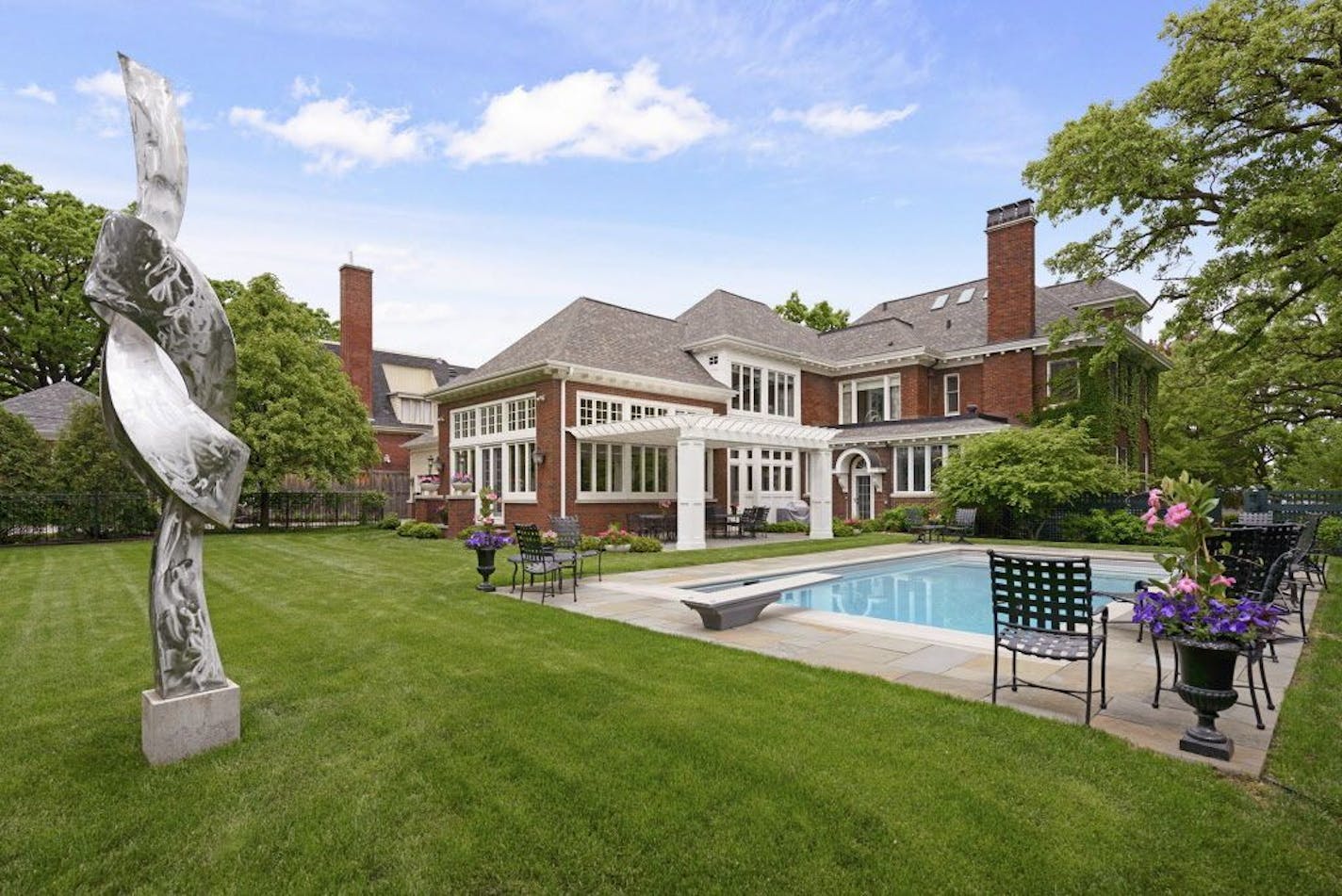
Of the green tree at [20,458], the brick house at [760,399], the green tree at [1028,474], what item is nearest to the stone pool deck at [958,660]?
the brick house at [760,399]

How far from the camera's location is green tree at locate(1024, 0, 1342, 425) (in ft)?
35.8

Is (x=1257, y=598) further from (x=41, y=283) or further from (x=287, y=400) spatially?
(x=41, y=283)

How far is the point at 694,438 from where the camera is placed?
16516mm

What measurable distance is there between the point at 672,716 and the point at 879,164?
1390 centimetres

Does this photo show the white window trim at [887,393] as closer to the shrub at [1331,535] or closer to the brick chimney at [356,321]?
the shrub at [1331,535]

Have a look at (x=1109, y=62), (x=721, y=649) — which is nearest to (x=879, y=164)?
(x=1109, y=62)

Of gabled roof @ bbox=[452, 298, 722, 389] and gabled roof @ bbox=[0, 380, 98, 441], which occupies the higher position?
gabled roof @ bbox=[452, 298, 722, 389]

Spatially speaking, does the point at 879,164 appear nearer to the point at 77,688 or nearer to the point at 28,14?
the point at 28,14

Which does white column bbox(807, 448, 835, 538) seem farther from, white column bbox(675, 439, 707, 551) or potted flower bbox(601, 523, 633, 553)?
potted flower bbox(601, 523, 633, 553)

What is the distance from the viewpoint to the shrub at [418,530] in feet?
68.6

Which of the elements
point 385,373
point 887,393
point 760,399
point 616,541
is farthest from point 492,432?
point 385,373

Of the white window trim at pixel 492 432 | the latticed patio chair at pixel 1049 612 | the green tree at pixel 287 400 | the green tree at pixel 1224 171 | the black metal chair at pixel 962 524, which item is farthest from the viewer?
the green tree at pixel 287 400

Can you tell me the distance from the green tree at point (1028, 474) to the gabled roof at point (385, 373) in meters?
26.5

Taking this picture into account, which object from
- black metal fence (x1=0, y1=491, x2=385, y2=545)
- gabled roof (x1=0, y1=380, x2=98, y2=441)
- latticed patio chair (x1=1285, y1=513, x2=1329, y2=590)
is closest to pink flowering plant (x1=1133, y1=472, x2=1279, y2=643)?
latticed patio chair (x1=1285, y1=513, x2=1329, y2=590)
